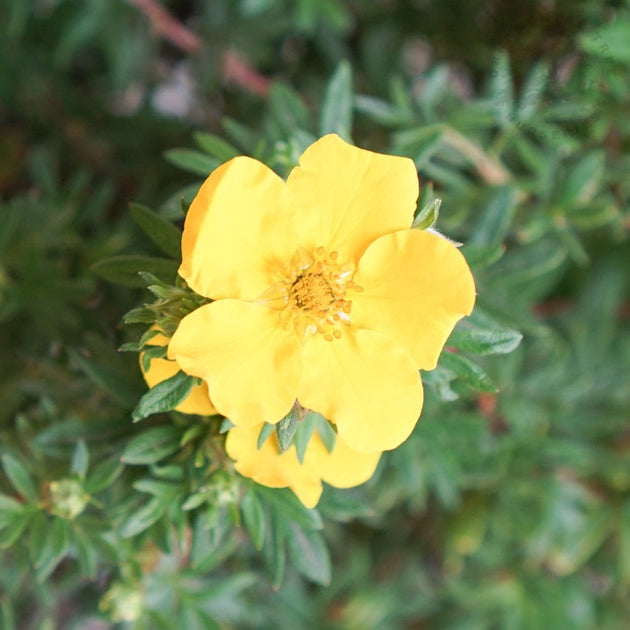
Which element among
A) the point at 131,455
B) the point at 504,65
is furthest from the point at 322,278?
the point at 504,65

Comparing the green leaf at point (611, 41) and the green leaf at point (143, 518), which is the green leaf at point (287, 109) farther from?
the green leaf at point (143, 518)

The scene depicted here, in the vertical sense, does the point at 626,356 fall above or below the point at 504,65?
below

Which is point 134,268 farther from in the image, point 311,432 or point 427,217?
point 427,217

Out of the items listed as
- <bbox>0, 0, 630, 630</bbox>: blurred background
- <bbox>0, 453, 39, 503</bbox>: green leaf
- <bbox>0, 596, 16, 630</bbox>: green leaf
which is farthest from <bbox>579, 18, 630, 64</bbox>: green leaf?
<bbox>0, 596, 16, 630</bbox>: green leaf

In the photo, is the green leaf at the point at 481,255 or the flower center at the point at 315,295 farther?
the green leaf at the point at 481,255

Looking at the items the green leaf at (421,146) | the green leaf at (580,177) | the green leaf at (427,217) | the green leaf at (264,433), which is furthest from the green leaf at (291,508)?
the green leaf at (580,177)

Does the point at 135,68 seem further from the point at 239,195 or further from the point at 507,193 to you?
the point at 239,195

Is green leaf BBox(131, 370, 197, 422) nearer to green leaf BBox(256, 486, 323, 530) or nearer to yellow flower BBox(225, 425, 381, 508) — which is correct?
yellow flower BBox(225, 425, 381, 508)
